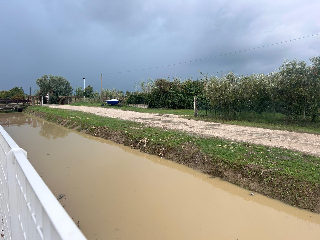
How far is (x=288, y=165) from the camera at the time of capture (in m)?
5.32

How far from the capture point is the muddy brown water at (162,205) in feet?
11.6

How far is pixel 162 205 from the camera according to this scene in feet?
14.1

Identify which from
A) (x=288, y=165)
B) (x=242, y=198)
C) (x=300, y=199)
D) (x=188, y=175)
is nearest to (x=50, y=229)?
(x=242, y=198)

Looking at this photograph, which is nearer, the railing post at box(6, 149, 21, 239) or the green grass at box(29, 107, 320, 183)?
the railing post at box(6, 149, 21, 239)

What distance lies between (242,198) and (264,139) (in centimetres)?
474

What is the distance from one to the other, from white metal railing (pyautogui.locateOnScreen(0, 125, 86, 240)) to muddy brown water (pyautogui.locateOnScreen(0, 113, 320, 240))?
1.74 metres

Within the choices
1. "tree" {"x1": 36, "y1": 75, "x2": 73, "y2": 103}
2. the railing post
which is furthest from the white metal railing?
"tree" {"x1": 36, "y1": 75, "x2": 73, "y2": 103}

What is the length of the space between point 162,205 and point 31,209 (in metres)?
3.14

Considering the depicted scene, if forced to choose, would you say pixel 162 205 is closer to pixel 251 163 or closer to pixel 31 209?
pixel 251 163

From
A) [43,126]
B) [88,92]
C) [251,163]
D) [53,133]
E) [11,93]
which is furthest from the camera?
[11,93]

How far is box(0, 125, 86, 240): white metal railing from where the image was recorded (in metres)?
0.99

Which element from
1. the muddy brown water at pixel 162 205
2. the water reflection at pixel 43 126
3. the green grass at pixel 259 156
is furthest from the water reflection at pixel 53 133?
the green grass at pixel 259 156

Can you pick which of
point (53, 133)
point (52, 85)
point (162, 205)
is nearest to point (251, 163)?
point (162, 205)

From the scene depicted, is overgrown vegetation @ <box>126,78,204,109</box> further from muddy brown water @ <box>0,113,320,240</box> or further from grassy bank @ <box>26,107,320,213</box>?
muddy brown water @ <box>0,113,320,240</box>
